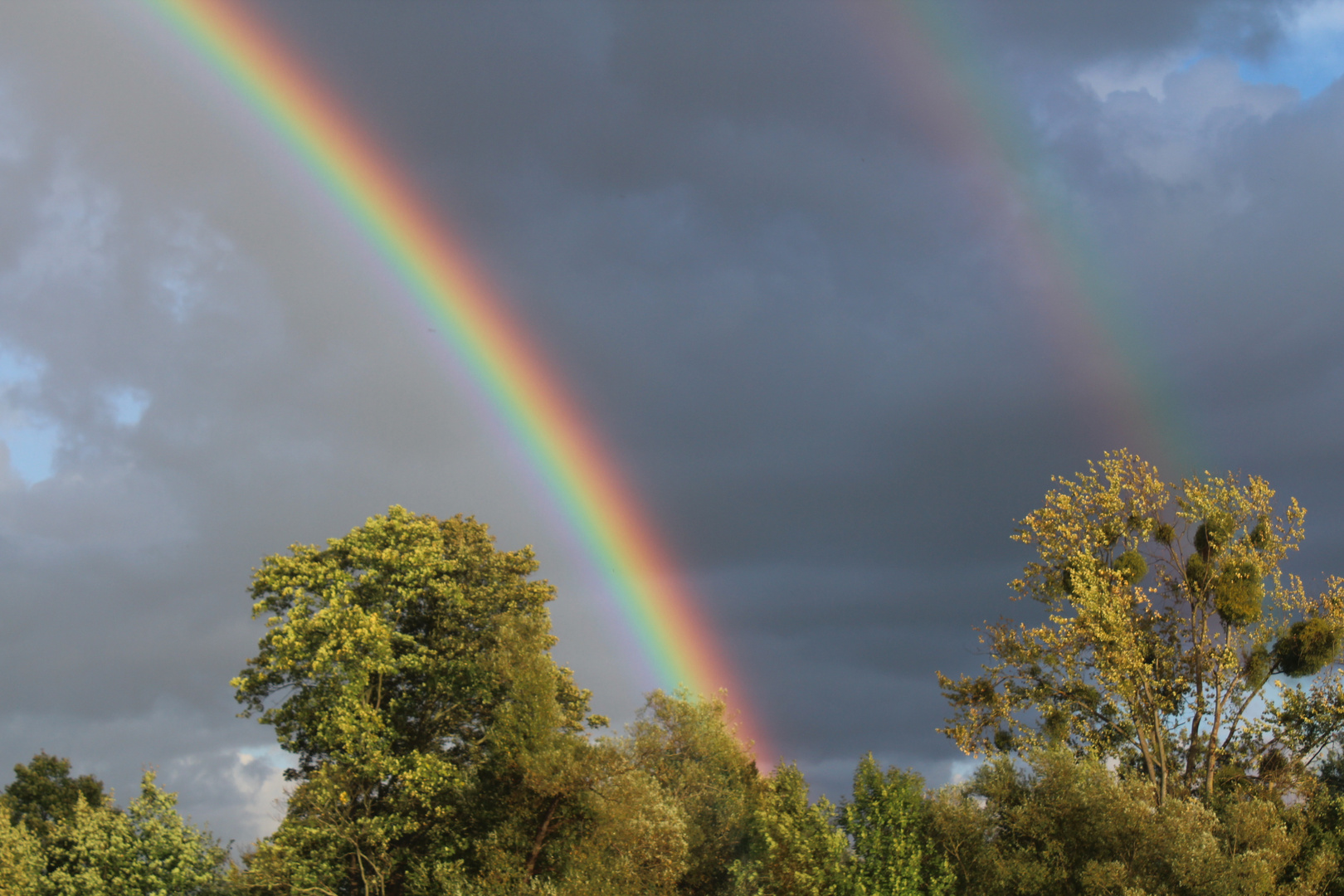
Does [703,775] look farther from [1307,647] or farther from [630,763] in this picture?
[1307,647]

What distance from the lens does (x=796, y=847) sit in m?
58.9

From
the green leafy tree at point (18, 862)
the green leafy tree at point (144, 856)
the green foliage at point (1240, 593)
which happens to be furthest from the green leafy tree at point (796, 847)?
the green leafy tree at point (18, 862)

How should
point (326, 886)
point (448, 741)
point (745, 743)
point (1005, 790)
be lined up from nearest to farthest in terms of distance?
1. point (1005, 790)
2. point (326, 886)
3. point (448, 741)
4. point (745, 743)

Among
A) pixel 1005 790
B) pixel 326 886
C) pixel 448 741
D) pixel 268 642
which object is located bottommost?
pixel 326 886

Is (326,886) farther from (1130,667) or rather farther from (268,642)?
(1130,667)

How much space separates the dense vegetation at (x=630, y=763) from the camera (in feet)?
174

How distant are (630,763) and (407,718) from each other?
12532 millimetres

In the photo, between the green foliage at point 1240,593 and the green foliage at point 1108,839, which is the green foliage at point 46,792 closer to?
the green foliage at point 1108,839

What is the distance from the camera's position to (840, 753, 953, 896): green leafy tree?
53406mm

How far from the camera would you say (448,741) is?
6147 centimetres

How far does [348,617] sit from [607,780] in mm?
15328

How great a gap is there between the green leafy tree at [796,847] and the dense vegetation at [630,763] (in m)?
0.16

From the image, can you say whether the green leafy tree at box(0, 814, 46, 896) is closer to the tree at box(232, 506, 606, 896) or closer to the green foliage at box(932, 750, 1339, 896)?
the tree at box(232, 506, 606, 896)

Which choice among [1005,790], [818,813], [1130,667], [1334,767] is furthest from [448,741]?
[1334,767]
